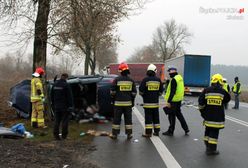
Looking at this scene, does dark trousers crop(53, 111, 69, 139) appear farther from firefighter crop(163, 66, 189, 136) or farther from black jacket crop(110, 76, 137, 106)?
firefighter crop(163, 66, 189, 136)

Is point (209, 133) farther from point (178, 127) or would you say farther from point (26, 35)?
point (26, 35)

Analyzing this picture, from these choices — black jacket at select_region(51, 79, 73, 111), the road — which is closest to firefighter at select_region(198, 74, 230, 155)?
Answer: the road

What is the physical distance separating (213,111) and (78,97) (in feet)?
20.4

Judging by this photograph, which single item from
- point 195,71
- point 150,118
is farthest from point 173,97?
point 195,71

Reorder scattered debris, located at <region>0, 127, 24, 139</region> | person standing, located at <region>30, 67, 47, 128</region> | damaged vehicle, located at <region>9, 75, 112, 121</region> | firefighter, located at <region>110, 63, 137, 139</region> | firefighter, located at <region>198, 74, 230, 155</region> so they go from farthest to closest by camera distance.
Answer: damaged vehicle, located at <region>9, 75, 112, 121</region> → person standing, located at <region>30, 67, 47, 128</region> → firefighter, located at <region>110, 63, 137, 139</region> → scattered debris, located at <region>0, 127, 24, 139</region> → firefighter, located at <region>198, 74, 230, 155</region>

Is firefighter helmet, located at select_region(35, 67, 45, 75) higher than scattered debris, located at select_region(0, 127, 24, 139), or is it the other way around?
firefighter helmet, located at select_region(35, 67, 45, 75)

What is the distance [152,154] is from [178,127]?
429 centimetres

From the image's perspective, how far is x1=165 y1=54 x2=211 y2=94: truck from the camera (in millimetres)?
32156

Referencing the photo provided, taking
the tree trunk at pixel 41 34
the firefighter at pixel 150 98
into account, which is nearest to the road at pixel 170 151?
the firefighter at pixel 150 98

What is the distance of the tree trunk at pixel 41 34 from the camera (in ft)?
41.2

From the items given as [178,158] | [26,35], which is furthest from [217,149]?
[26,35]

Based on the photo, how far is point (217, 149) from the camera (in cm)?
881

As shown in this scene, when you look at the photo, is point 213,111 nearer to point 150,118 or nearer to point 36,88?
point 150,118

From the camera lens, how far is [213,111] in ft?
27.5
